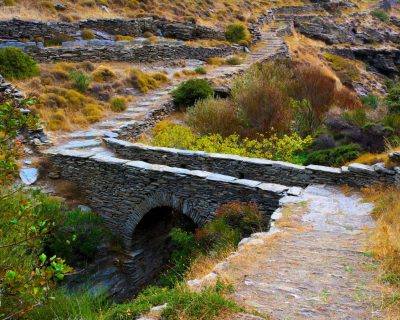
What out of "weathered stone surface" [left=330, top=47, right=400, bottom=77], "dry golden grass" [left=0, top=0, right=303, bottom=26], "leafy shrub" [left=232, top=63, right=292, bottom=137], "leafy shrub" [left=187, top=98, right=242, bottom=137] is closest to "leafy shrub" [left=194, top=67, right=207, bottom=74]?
"leafy shrub" [left=187, top=98, right=242, bottom=137]

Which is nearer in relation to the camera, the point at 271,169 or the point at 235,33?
the point at 271,169

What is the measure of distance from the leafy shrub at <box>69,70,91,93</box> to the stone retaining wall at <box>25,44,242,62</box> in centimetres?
246

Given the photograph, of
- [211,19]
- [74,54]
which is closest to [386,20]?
[211,19]

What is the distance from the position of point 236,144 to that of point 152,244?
433 cm

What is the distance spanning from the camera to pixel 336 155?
13.2 meters

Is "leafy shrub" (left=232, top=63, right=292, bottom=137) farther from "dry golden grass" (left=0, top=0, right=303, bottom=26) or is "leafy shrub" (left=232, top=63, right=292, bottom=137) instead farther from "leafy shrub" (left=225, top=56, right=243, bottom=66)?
"dry golden grass" (left=0, top=0, right=303, bottom=26)

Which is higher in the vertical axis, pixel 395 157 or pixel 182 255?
pixel 395 157

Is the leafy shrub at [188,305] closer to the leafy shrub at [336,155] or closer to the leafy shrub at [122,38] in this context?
the leafy shrub at [336,155]

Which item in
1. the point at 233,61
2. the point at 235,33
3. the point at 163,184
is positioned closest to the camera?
the point at 163,184

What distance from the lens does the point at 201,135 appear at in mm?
16797

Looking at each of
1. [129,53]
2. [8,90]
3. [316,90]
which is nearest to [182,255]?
[8,90]

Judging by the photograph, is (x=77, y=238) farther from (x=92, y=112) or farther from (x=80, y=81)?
(x=80, y=81)

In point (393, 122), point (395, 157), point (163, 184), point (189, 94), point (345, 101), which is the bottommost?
point (163, 184)

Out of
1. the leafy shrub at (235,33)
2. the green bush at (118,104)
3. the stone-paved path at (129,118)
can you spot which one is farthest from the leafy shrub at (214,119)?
the leafy shrub at (235,33)
